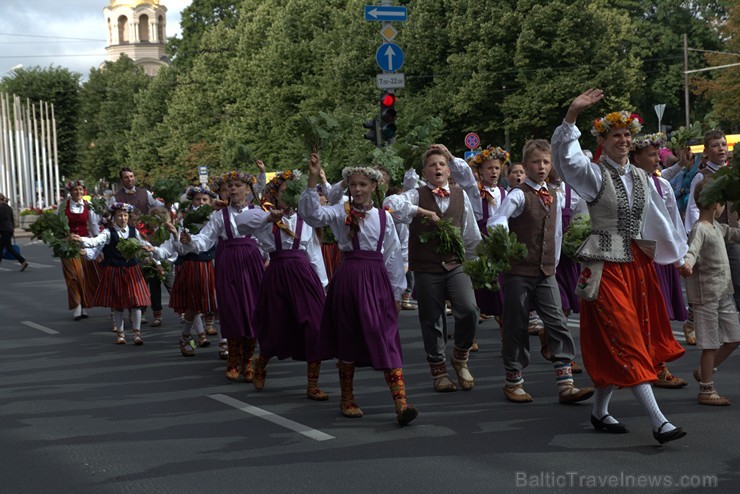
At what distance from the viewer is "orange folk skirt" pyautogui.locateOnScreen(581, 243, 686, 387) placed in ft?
21.6

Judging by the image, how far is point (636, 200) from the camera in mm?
6832

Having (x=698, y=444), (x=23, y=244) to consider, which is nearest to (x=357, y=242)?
(x=698, y=444)

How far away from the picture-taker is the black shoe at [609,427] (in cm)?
688

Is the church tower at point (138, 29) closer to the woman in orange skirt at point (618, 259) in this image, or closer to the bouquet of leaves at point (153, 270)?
the bouquet of leaves at point (153, 270)

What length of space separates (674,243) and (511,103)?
3329 cm

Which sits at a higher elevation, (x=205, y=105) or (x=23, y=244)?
(x=205, y=105)

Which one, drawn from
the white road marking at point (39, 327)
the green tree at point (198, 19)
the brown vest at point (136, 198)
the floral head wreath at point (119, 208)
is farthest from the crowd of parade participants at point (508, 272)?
the green tree at point (198, 19)

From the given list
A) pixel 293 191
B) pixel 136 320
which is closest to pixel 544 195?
pixel 293 191

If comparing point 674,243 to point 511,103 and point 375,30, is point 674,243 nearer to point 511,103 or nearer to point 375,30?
point 511,103

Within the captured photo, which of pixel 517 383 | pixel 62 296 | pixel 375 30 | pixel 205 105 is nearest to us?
pixel 517 383

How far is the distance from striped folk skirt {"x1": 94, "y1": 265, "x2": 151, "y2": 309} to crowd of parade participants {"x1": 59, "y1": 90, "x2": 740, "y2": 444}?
8.94ft

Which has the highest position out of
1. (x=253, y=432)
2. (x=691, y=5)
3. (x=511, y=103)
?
(x=691, y=5)

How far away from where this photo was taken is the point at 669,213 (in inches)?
305

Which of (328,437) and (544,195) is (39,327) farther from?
(544,195)
